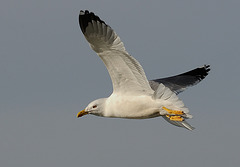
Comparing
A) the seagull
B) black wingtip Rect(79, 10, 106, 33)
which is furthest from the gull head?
black wingtip Rect(79, 10, 106, 33)

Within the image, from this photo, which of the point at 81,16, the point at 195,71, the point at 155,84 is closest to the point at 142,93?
the point at 155,84

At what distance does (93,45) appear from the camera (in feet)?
40.4

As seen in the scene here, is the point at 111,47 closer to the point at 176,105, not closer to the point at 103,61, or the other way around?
the point at 103,61

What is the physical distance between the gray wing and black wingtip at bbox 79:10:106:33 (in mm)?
3145

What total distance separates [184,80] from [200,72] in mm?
725

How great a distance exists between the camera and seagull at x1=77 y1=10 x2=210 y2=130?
39.6 feet

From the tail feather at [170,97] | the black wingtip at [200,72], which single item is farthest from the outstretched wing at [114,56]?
the black wingtip at [200,72]

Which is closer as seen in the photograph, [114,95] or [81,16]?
[81,16]

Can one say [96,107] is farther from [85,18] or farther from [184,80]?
[184,80]

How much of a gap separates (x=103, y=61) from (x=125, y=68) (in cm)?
50

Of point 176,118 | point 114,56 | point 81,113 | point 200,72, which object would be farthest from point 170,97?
point 200,72

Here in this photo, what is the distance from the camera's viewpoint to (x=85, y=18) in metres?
12.0

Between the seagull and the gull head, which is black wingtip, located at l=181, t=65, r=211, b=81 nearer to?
the seagull

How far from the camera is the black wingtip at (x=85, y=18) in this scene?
1192cm
